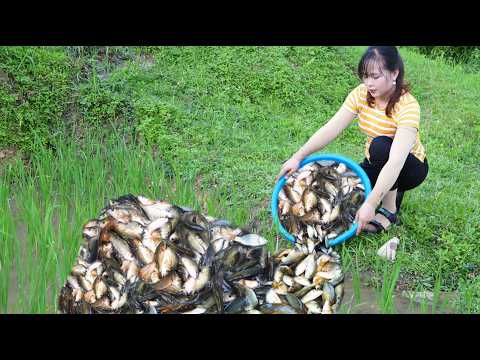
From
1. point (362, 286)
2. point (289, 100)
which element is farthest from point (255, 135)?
point (362, 286)

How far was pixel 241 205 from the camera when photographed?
3318 millimetres

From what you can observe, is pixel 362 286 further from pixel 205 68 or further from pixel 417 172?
pixel 205 68

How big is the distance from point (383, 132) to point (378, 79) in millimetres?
343

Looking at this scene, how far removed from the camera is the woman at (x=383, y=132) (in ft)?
9.09

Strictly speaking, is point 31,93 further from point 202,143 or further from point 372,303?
point 372,303

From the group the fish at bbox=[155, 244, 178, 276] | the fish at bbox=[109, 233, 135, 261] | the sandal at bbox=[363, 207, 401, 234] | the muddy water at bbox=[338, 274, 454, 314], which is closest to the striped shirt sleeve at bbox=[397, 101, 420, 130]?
the sandal at bbox=[363, 207, 401, 234]

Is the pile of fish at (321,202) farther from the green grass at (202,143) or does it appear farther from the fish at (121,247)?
the fish at (121,247)

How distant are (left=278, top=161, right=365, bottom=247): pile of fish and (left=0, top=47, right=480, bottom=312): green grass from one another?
13 centimetres

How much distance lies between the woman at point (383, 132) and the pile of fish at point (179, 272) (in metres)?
0.51

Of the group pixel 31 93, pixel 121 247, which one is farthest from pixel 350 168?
pixel 31 93

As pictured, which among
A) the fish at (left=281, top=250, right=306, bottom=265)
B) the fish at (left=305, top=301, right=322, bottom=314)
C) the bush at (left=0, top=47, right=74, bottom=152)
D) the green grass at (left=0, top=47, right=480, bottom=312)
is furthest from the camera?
the bush at (left=0, top=47, right=74, bottom=152)

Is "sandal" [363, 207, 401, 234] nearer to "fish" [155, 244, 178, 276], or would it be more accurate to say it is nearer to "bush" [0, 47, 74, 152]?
"fish" [155, 244, 178, 276]

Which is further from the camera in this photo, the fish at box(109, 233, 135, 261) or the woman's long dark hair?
the woman's long dark hair

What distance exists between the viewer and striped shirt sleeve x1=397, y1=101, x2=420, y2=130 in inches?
111
